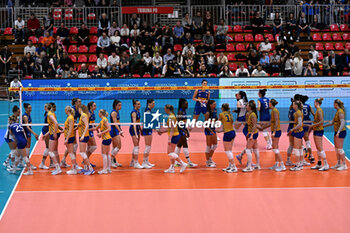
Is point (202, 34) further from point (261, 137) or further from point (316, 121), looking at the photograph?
point (316, 121)

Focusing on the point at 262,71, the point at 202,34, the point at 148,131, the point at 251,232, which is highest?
the point at 202,34

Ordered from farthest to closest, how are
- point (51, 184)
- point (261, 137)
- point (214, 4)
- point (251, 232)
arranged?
point (214, 4) < point (261, 137) < point (51, 184) < point (251, 232)

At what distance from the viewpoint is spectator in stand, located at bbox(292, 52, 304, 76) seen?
27638 mm

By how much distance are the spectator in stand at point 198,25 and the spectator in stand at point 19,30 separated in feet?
33.2

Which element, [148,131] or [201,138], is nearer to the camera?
[148,131]

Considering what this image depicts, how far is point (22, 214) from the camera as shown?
37.9 feet

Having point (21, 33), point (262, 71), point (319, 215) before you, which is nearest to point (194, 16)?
point (262, 71)

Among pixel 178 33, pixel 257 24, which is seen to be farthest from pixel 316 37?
pixel 178 33

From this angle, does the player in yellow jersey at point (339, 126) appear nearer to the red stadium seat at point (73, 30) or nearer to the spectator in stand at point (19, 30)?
the red stadium seat at point (73, 30)

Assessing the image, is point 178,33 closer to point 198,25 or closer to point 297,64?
point 198,25

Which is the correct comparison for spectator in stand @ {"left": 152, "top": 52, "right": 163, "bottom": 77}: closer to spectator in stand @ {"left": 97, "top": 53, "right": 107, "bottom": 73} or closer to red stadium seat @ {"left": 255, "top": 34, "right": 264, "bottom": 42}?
spectator in stand @ {"left": 97, "top": 53, "right": 107, "bottom": 73}

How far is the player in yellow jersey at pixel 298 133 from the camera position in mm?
14523

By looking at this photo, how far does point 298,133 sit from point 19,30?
21.6 meters

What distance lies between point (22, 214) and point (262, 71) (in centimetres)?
1789
